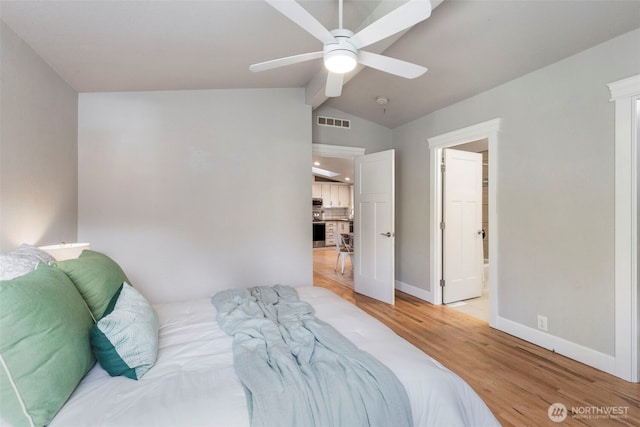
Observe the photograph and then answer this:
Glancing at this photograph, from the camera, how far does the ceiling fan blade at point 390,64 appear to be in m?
1.77

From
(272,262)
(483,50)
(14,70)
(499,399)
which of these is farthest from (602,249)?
(14,70)

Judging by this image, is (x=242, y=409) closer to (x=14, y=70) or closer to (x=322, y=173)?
(x=14, y=70)

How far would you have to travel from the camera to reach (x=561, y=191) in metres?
2.49

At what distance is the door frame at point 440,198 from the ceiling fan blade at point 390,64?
5.42 ft

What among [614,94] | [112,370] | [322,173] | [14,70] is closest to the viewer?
[112,370]

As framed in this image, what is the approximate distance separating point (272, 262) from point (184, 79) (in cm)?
215

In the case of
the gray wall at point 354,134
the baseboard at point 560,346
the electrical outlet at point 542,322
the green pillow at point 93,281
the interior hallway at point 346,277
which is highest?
the gray wall at point 354,134

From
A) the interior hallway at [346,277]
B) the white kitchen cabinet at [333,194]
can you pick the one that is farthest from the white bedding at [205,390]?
the white kitchen cabinet at [333,194]

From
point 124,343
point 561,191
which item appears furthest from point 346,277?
point 124,343

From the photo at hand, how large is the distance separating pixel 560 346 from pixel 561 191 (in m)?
1.30

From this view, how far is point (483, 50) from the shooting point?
249 cm

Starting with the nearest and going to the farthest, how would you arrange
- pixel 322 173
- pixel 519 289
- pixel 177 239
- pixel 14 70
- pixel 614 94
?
pixel 14 70 → pixel 614 94 → pixel 519 289 → pixel 177 239 → pixel 322 173

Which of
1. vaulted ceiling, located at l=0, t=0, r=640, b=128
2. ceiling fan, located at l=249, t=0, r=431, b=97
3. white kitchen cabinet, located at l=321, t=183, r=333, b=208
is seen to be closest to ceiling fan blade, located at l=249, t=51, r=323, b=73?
ceiling fan, located at l=249, t=0, r=431, b=97

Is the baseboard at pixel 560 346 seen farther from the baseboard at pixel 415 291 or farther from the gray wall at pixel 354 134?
the gray wall at pixel 354 134
